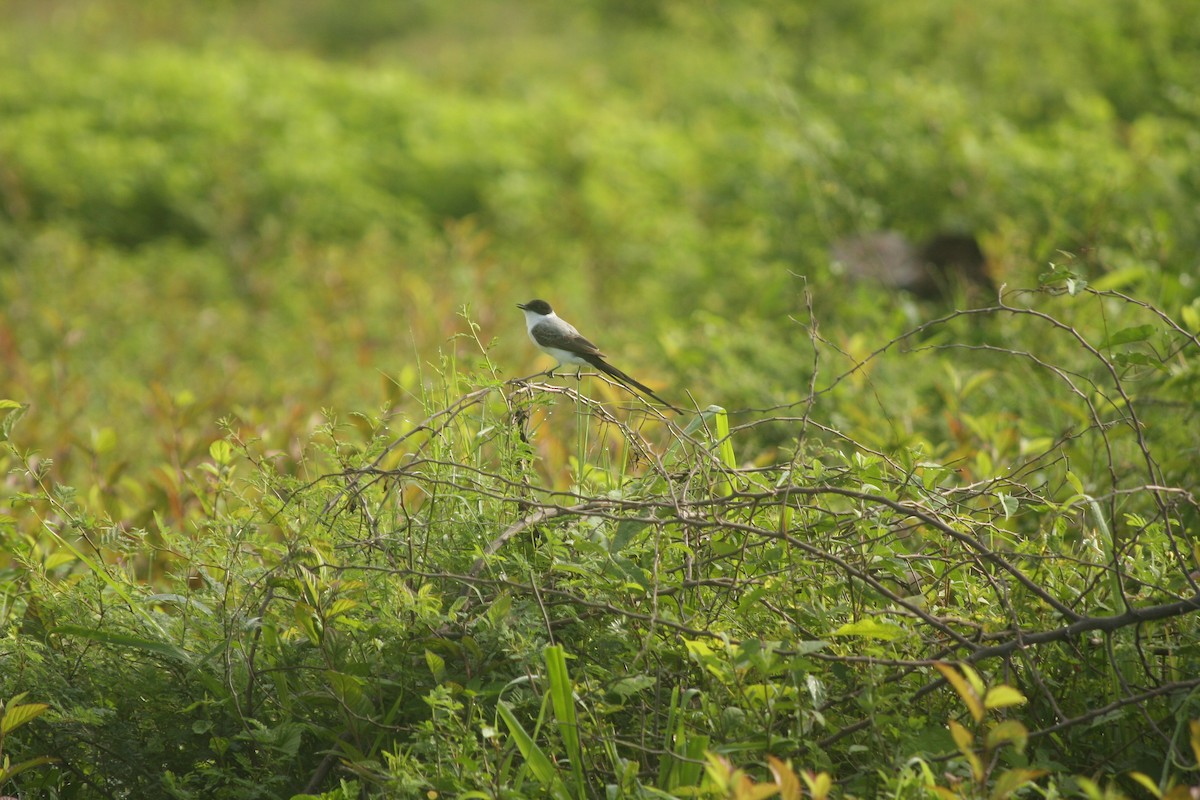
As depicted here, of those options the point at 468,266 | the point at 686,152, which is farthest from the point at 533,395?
the point at 686,152

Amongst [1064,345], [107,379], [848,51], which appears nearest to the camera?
[1064,345]

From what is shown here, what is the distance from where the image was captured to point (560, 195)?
32.6 ft

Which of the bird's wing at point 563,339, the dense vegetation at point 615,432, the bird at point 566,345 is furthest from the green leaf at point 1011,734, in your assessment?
the bird's wing at point 563,339

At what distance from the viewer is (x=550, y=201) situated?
9.95 meters

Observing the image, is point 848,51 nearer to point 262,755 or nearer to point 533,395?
point 533,395

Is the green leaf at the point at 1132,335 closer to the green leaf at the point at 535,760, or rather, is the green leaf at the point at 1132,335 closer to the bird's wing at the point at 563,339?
the bird's wing at the point at 563,339

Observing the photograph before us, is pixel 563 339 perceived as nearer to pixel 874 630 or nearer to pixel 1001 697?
pixel 874 630

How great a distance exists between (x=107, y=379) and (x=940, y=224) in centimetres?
495

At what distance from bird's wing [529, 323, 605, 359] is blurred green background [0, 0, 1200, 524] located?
0.41 metres

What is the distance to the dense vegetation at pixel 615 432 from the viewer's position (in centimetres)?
220

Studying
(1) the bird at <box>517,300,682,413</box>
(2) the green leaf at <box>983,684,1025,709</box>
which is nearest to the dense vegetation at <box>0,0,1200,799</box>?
(2) the green leaf at <box>983,684,1025,709</box>

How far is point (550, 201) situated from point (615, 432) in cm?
662

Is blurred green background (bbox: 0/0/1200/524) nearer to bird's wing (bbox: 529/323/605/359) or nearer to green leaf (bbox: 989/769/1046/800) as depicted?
A: bird's wing (bbox: 529/323/605/359)

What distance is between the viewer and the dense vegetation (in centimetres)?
220
